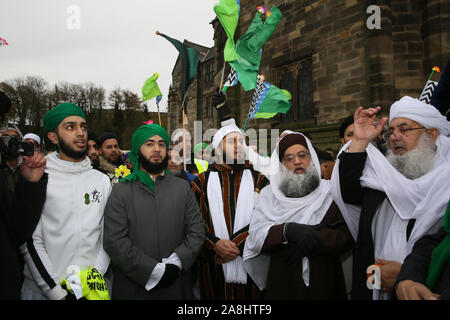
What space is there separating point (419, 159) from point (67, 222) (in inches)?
109

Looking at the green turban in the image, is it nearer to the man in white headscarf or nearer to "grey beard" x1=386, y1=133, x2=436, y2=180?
the man in white headscarf

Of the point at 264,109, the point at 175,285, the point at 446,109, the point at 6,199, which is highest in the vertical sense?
the point at 264,109

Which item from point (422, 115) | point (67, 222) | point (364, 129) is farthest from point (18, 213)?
point (422, 115)

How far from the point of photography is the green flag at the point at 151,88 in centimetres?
548

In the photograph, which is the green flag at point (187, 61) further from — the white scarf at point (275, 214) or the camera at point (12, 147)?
the camera at point (12, 147)

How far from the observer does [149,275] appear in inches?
97.8

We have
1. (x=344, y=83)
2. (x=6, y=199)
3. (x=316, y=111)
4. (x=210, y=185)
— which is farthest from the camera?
(x=316, y=111)

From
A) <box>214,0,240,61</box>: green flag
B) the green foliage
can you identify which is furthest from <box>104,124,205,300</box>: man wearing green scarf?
the green foliage

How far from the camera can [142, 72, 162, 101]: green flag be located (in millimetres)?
5477

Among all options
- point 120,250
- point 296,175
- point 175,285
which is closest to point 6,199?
point 120,250

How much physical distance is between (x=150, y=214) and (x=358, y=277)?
178 centimetres

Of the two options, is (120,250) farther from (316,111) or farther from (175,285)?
(316,111)

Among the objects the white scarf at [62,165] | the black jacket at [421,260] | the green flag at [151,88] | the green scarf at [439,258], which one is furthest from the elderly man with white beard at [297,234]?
the green flag at [151,88]

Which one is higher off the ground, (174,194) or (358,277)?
(174,194)
